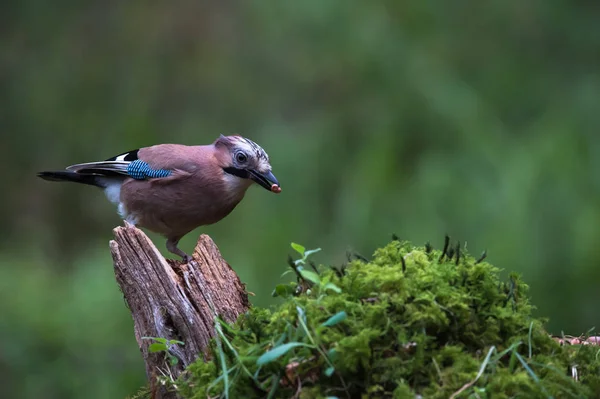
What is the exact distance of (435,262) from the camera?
292 centimetres

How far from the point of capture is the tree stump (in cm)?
337

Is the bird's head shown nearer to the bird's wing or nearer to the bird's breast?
the bird's breast

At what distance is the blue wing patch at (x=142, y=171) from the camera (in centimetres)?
542

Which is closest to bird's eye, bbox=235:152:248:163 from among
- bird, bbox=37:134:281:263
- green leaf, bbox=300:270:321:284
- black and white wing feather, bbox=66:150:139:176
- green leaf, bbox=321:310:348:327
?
bird, bbox=37:134:281:263

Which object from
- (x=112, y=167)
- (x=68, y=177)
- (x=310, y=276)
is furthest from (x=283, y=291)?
(x=68, y=177)

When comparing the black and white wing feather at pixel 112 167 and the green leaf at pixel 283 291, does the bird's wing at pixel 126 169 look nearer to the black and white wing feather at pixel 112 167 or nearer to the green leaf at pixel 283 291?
the black and white wing feather at pixel 112 167

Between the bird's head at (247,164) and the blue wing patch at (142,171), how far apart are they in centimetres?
36

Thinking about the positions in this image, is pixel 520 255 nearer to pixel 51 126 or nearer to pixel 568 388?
pixel 568 388

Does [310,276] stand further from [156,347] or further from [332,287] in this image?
[156,347]

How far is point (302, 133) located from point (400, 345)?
22.2 ft

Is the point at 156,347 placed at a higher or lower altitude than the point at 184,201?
lower

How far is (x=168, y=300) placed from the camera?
3.49 m

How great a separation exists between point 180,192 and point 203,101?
219 inches

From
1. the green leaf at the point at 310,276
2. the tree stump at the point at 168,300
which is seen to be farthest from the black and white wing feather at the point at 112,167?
the green leaf at the point at 310,276
